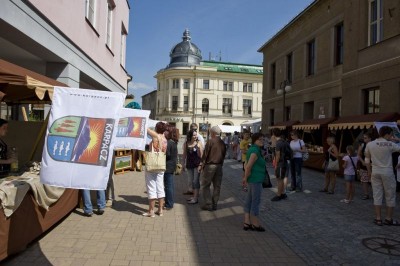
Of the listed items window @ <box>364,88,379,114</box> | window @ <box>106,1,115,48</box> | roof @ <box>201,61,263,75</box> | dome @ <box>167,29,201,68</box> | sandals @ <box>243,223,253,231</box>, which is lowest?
sandals @ <box>243,223,253,231</box>

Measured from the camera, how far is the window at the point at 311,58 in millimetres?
20641

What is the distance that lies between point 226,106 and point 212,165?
6407cm

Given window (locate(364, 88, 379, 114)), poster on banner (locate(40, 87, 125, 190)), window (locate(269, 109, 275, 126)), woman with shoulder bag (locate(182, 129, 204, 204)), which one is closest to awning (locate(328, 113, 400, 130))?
window (locate(364, 88, 379, 114))

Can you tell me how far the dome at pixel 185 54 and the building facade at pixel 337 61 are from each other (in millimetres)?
47644

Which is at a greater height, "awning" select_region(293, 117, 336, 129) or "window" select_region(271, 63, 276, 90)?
"window" select_region(271, 63, 276, 90)

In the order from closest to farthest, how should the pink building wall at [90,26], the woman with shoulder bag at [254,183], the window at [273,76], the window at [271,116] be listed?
1. the woman with shoulder bag at [254,183]
2. the pink building wall at [90,26]
3. the window at [273,76]
4. the window at [271,116]

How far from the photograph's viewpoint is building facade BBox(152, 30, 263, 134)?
228 ft

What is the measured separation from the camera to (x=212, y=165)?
7477mm

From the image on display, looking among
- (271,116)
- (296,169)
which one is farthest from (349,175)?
(271,116)

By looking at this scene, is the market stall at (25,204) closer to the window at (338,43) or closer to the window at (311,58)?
the window at (338,43)

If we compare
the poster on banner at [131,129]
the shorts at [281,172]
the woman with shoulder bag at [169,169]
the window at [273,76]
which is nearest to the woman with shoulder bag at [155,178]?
the woman with shoulder bag at [169,169]

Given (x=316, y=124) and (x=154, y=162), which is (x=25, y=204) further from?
(x=316, y=124)

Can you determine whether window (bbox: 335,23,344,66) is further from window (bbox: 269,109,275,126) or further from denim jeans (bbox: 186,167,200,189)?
denim jeans (bbox: 186,167,200,189)

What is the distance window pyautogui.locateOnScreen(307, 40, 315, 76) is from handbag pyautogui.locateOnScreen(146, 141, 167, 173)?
53.1 feet
